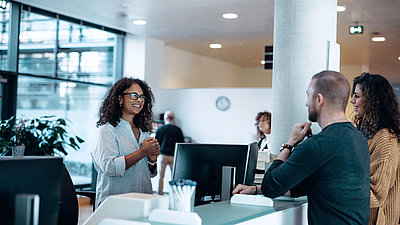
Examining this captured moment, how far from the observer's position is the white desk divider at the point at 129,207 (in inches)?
71.2

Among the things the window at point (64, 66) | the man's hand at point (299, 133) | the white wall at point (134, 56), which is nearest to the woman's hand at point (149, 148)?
the man's hand at point (299, 133)

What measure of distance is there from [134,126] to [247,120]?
6698 millimetres

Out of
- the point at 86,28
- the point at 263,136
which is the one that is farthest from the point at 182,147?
the point at 86,28

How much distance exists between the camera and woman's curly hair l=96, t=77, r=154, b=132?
3.10 metres

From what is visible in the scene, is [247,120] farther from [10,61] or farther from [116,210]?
[116,210]

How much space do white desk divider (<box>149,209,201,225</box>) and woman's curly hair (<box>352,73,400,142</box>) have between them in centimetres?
144

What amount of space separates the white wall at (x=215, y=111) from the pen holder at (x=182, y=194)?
7.61 m

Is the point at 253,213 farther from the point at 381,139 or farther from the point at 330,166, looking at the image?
the point at 381,139

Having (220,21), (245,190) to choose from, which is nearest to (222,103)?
(220,21)

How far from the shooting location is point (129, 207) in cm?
182

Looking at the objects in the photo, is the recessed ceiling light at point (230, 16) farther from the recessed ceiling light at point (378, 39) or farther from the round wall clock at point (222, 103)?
the recessed ceiling light at point (378, 39)

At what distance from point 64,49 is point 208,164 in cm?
634

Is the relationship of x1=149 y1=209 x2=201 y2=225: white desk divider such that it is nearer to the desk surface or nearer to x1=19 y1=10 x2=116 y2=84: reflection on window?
the desk surface

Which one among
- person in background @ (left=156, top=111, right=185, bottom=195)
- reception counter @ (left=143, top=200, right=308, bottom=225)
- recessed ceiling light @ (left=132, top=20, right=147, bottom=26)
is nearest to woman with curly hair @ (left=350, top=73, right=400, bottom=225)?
reception counter @ (left=143, top=200, right=308, bottom=225)
